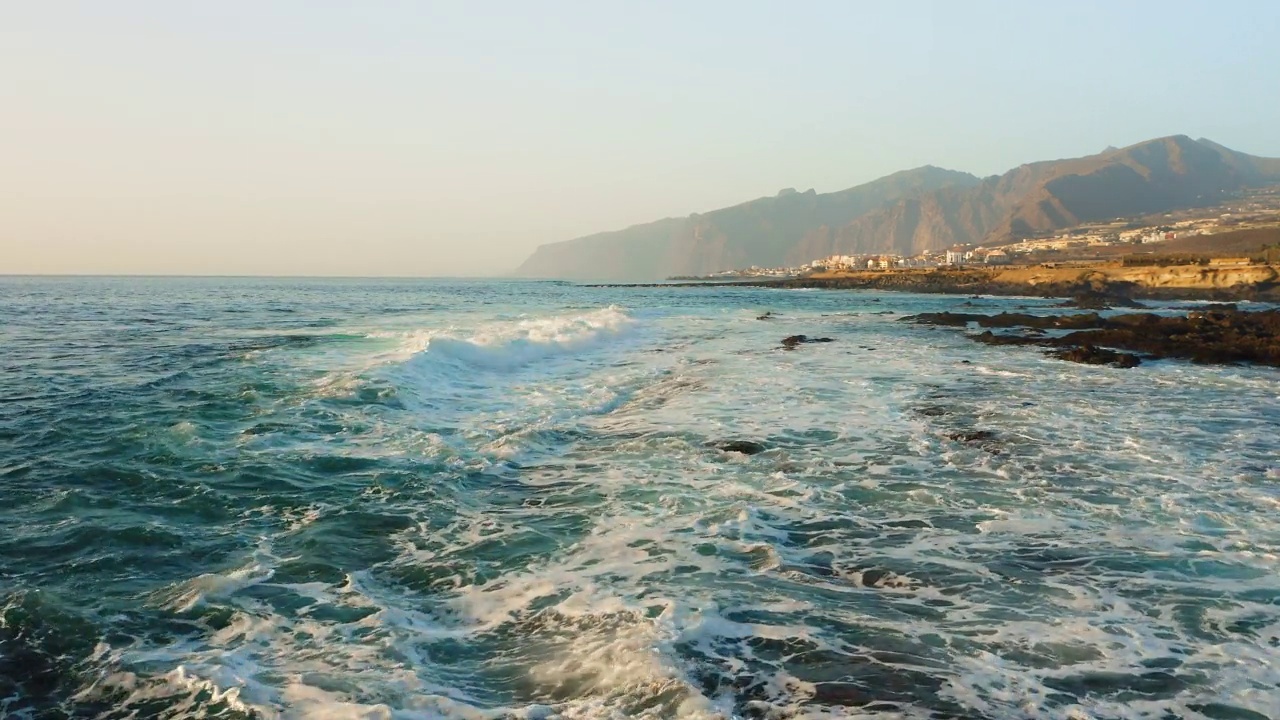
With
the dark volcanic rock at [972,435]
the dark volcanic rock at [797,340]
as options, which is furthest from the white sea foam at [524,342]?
the dark volcanic rock at [972,435]

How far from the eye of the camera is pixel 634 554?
20.8ft

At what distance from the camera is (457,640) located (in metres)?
4.86

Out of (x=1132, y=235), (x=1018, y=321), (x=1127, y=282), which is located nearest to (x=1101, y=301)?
(x=1127, y=282)

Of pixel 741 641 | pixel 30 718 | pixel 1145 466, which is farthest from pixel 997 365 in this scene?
pixel 30 718

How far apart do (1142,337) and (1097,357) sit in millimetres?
5009

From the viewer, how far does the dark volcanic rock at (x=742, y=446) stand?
981cm

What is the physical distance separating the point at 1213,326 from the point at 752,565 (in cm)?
2524

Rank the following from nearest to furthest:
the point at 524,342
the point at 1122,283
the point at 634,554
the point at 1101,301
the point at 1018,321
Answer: the point at 634,554 → the point at 524,342 → the point at 1018,321 → the point at 1101,301 → the point at 1122,283

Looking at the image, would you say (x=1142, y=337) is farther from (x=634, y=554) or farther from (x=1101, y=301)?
(x=1101, y=301)

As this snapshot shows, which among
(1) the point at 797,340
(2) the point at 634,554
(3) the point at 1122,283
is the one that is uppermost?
(3) the point at 1122,283

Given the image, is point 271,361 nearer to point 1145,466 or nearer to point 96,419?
point 96,419

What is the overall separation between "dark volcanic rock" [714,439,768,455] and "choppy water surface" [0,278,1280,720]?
21cm

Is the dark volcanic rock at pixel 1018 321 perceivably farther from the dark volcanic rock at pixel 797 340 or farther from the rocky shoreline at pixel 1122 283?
the rocky shoreline at pixel 1122 283

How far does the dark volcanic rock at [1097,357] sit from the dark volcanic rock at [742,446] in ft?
42.1
